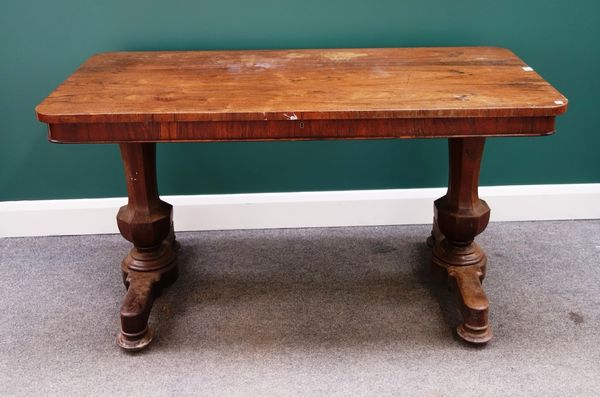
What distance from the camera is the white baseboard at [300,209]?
2484 millimetres

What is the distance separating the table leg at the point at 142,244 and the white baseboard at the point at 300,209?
0.32 m

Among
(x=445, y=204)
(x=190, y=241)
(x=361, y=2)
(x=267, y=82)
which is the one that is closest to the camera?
(x=267, y=82)

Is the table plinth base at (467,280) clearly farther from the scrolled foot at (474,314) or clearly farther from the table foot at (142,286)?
the table foot at (142,286)

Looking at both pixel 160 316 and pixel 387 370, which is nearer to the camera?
pixel 387 370

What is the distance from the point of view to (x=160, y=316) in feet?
6.86

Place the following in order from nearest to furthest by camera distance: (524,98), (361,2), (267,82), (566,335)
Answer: (524,98) → (267,82) → (566,335) → (361,2)

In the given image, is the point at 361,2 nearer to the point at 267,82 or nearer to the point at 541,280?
the point at 267,82

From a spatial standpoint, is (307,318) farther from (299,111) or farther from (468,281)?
(299,111)

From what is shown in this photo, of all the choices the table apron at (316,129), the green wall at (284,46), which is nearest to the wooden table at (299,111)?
the table apron at (316,129)

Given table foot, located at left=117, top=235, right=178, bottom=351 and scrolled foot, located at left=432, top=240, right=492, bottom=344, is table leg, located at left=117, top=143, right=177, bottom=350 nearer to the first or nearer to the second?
table foot, located at left=117, top=235, right=178, bottom=351

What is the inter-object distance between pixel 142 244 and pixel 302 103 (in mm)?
737

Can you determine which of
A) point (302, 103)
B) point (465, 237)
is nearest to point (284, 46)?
point (302, 103)

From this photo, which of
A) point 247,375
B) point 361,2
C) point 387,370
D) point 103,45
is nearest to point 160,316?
point 247,375

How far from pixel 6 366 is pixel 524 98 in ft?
4.86
